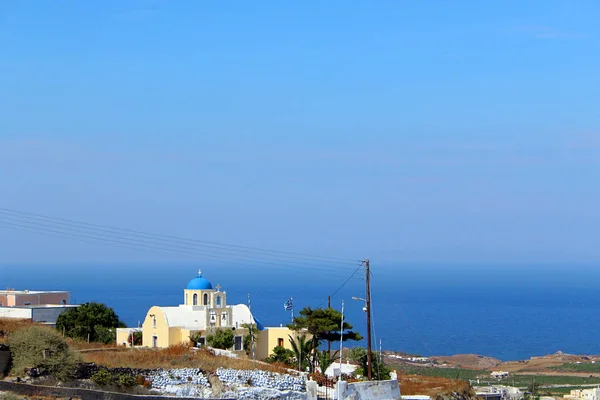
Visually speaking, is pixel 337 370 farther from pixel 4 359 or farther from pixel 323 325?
pixel 4 359

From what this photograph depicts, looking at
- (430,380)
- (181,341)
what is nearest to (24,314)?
(181,341)

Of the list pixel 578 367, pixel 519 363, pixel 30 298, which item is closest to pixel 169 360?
pixel 30 298

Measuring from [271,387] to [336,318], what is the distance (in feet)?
42.6

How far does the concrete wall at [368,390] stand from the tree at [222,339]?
543 inches

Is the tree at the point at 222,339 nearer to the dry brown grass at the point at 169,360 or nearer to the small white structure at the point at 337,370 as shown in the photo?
the small white structure at the point at 337,370

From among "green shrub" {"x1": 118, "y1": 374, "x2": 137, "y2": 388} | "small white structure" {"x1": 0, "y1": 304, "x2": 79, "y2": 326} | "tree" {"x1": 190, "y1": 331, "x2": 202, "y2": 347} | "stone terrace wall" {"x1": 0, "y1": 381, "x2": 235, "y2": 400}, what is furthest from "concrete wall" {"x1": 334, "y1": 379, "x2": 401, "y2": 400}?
"small white structure" {"x1": 0, "y1": 304, "x2": 79, "y2": 326}

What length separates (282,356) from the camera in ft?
157

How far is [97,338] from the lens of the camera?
54.8m

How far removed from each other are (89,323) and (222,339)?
11290mm

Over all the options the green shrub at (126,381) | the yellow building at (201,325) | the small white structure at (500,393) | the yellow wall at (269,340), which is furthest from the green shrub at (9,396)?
the small white structure at (500,393)

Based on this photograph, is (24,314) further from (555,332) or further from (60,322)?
(555,332)

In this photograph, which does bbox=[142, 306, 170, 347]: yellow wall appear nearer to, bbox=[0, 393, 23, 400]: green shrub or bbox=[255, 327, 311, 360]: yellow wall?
bbox=[255, 327, 311, 360]: yellow wall

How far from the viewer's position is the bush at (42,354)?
3225cm

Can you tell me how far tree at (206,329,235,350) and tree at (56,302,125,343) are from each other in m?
8.46
